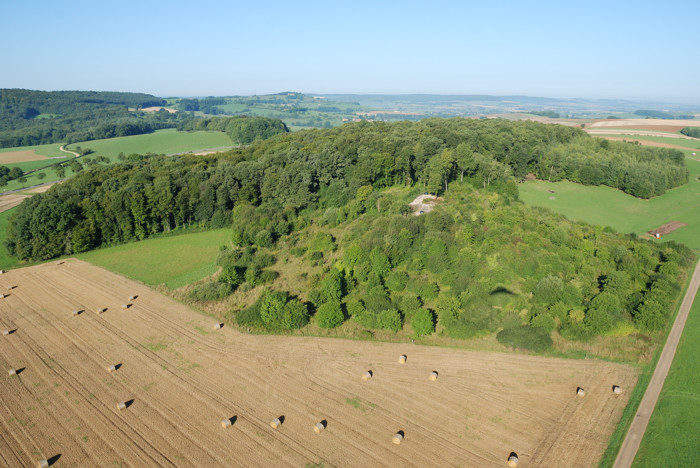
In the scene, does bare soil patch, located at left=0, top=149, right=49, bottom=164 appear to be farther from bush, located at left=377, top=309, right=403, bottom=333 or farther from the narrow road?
the narrow road

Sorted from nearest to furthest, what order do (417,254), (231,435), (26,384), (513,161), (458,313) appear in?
1. (231,435)
2. (26,384)
3. (458,313)
4. (417,254)
5. (513,161)

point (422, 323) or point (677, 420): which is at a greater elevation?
point (422, 323)

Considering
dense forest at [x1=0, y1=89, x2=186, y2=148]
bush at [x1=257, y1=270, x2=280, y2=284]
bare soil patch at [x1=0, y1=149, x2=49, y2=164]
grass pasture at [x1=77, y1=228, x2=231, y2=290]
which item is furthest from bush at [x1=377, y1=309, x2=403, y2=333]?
dense forest at [x1=0, y1=89, x2=186, y2=148]

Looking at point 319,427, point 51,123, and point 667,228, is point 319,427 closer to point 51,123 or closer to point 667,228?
point 667,228

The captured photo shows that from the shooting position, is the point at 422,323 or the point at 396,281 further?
the point at 396,281

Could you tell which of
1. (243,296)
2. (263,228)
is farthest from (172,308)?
(263,228)

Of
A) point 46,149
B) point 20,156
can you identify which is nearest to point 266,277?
point 20,156

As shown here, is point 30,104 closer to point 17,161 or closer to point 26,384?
point 17,161
